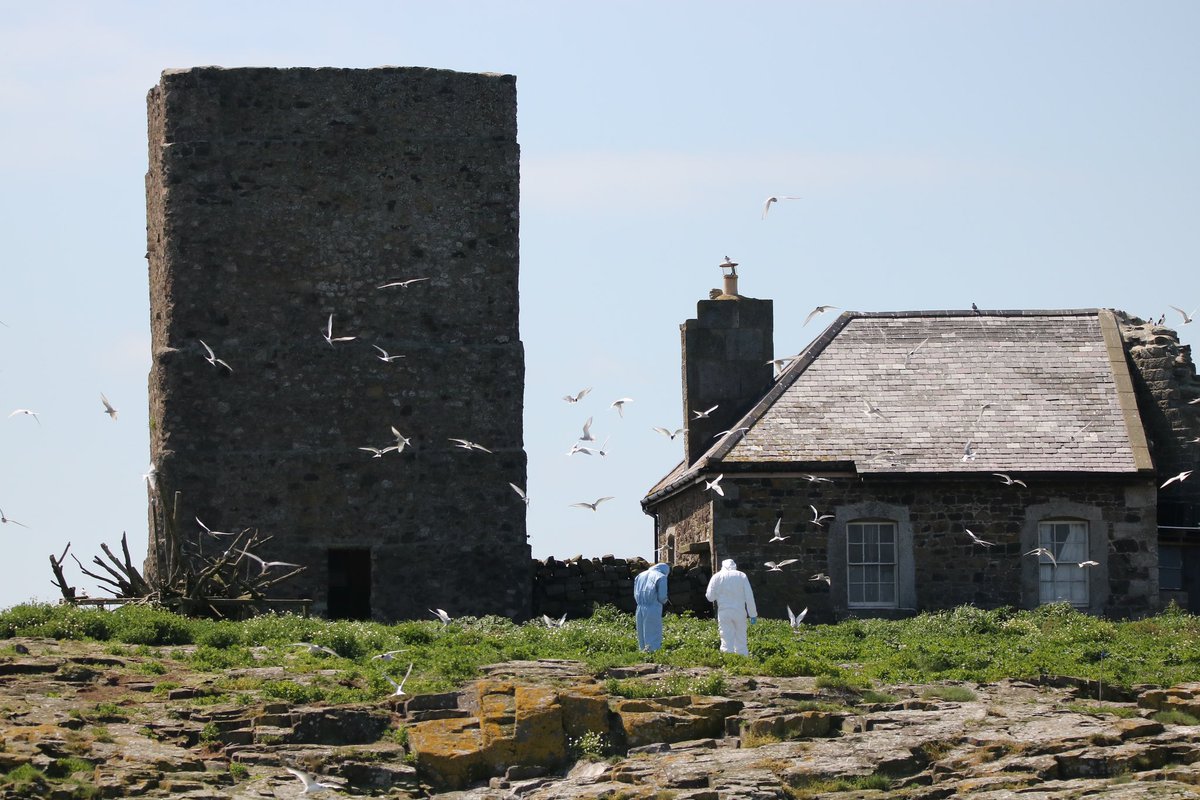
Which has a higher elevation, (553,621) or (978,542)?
(978,542)

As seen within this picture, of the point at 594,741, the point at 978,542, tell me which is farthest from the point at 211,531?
the point at 594,741

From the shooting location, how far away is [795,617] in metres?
34.4

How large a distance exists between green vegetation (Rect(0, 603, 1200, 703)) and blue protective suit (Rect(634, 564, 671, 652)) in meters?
0.23

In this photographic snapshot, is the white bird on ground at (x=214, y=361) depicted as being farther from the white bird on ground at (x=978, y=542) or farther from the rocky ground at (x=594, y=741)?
the white bird on ground at (x=978, y=542)

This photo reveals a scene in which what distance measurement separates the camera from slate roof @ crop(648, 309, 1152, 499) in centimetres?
3541

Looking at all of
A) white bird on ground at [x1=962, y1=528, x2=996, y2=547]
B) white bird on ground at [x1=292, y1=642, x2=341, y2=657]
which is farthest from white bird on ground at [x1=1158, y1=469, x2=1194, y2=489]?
white bird on ground at [x1=292, y1=642, x2=341, y2=657]

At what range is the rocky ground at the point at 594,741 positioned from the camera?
71.3ft

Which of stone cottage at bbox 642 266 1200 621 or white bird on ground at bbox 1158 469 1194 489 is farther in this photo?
stone cottage at bbox 642 266 1200 621

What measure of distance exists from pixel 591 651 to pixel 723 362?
11.7 metres

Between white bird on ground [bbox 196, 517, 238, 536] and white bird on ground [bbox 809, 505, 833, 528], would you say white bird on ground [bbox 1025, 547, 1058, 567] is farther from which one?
white bird on ground [bbox 196, 517, 238, 536]

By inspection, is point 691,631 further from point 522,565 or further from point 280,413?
point 280,413

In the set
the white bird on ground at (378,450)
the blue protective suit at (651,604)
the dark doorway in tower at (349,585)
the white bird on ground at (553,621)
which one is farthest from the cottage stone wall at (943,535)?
the blue protective suit at (651,604)

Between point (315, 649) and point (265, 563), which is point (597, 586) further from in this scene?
point (315, 649)

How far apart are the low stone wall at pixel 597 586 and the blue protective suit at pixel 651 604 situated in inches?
284
